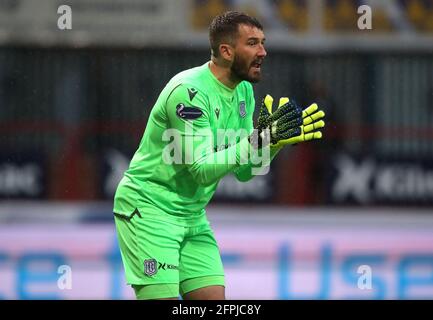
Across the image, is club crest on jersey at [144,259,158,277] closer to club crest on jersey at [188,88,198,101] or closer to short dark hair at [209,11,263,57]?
club crest on jersey at [188,88,198,101]

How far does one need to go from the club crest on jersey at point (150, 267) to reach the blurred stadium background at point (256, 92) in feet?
22.1

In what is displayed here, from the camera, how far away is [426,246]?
10070 millimetres

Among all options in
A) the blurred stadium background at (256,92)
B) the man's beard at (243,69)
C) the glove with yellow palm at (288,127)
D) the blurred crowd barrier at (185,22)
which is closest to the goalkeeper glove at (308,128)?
the glove with yellow palm at (288,127)

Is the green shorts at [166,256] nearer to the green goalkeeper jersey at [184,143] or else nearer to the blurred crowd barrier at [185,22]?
the green goalkeeper jersey at [184,143]

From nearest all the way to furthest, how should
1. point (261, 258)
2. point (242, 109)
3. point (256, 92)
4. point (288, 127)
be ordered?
point (288, 127)
point (242, 109)
point (261, 258)
point (256, 92)

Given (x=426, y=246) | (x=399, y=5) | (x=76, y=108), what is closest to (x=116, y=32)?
(x=76, y=108)

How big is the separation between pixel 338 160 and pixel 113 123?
2516mm

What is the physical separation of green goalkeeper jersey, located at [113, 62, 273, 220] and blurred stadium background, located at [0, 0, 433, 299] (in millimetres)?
6552

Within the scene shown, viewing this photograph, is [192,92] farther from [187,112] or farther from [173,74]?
[173,74]

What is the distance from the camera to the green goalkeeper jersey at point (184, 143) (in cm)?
570

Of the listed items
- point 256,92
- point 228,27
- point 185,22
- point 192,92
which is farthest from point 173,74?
point 192,92

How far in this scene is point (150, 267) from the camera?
580 centimetres

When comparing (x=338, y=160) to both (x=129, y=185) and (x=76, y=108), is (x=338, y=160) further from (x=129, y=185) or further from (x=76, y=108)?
(x=129, y=185)

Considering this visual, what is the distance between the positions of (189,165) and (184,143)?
116mm
